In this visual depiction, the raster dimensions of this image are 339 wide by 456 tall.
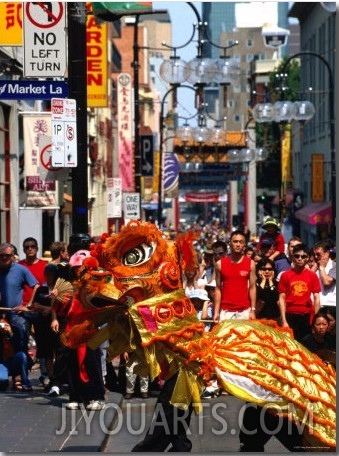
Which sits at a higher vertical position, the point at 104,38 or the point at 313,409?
the point at 104,38

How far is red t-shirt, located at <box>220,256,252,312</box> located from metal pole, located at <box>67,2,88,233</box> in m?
2.19

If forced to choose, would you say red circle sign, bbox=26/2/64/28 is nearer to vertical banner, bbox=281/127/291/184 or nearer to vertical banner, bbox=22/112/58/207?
vertical banner, bbox=22/112/58/207

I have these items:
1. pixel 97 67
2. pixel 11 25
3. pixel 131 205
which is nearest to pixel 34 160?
pixel 11 25

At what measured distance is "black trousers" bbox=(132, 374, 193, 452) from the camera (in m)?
9.22

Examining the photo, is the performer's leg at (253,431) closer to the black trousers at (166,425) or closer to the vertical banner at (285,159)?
the black trousers at (166,425)

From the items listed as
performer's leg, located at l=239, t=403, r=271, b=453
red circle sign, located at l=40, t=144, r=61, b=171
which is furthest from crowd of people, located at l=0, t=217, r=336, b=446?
performer's leg, located at l=239, t=403, r=271, b=453

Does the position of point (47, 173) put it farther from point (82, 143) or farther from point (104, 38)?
point (104, 38)

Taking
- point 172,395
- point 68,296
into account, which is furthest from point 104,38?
point 172,395

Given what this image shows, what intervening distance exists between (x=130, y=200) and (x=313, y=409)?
25.2 m

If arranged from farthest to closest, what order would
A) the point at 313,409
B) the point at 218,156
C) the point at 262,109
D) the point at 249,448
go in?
the point at 218,156
the point at 262,109
the point at 249,448
the point at 313,409

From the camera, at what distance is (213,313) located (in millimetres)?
15883

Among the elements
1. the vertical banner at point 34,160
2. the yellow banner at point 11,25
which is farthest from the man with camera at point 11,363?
the vertical banner at point 34,160

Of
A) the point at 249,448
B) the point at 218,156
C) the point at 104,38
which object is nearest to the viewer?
→ the point at 249,448

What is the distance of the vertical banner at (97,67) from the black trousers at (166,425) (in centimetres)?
2110
